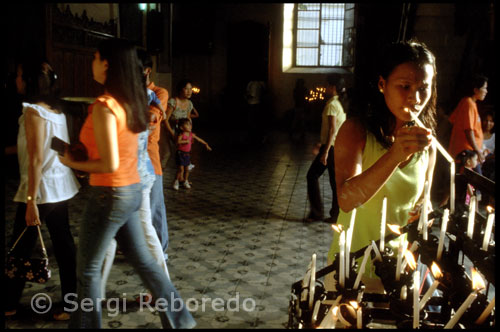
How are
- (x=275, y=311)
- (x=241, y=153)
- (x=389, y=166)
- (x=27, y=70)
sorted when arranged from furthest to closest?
(x=241, y=153) → (x=275, y=311) → (x=27, y=70) → (x=389, y=166)

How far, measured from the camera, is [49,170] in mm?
3572

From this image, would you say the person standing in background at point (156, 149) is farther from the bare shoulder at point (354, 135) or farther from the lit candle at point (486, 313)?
the lit candle at point (486, 313)

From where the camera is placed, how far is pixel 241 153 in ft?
42.2

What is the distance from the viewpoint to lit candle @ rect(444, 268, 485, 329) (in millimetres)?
1169

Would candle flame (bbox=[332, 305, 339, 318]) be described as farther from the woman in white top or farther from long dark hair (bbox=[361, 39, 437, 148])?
the woman in white top

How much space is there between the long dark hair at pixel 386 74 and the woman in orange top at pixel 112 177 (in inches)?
61.0

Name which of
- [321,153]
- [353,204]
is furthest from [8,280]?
[321,153]

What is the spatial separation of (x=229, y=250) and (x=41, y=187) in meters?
2.30

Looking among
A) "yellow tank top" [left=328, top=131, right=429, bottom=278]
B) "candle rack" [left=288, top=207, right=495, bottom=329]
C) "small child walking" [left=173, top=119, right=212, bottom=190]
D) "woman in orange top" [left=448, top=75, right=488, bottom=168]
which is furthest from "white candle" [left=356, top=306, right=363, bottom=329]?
"small child walking" [left=173, top=119, right=212, bottom=190]

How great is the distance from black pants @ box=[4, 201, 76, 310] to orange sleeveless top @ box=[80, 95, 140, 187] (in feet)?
2.61

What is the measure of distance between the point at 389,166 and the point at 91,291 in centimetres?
204

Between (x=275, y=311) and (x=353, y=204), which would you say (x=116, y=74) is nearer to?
(x=353, y=204)

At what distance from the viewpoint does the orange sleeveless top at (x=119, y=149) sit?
115 inches

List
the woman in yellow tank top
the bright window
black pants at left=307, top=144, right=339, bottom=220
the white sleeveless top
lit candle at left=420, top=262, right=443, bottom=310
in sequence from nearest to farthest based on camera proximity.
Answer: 1. lit candle at left=420, top=262, right=443, bottom=310
2. the woman in yellow tank top
3. the white sleeveless top
4. black pants at left=307, top=144, right=339, bottom=220
5. the bright window
